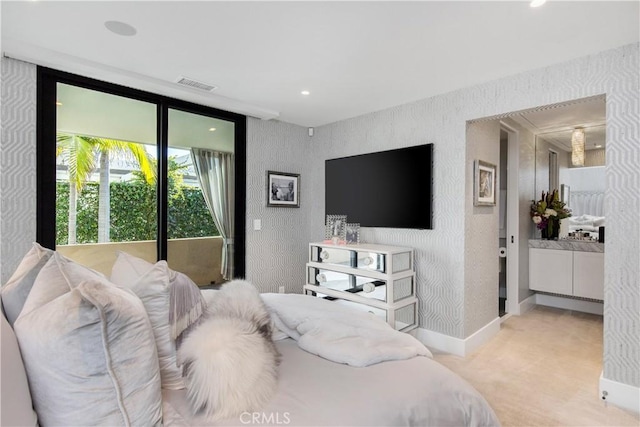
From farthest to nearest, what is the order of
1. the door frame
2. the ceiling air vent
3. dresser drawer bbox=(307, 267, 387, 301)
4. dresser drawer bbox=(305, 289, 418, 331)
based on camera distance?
the door frame < dresser drawer bbox=(307, 267, 387, 301) < dresser drawer bbox=(305, 289, 418, 331) < the ceiling air vent

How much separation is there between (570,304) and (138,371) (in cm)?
517

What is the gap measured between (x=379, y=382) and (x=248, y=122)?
126 inches

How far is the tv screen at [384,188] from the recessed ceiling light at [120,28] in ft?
7.83

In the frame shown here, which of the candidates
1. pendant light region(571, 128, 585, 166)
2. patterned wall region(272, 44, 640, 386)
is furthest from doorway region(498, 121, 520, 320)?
pendant light region(571, 128, 585, 166)

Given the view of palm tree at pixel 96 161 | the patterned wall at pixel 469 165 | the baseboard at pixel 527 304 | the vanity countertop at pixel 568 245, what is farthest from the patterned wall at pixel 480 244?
the view of palm tree at pixel 96 161

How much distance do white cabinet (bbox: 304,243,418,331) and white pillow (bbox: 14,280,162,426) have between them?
2.37m

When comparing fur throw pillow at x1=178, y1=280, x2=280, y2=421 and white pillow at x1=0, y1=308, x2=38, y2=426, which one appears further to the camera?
fur throw pillow at x1=178, y1=280, x2=280, y2=421

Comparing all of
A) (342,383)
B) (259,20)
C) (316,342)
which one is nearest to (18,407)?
(342,383)

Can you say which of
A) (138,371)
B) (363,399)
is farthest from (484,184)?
(138,371)

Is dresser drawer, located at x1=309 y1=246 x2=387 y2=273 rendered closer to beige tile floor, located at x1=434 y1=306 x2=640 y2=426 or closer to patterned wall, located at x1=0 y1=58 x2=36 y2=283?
beige tile floor, located at x1=434 y1=306 x2=640 y2=426

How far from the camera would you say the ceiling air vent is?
286 cm

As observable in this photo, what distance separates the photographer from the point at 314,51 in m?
2.34

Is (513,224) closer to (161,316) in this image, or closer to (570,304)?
(570,304)

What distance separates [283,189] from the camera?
162 inches
